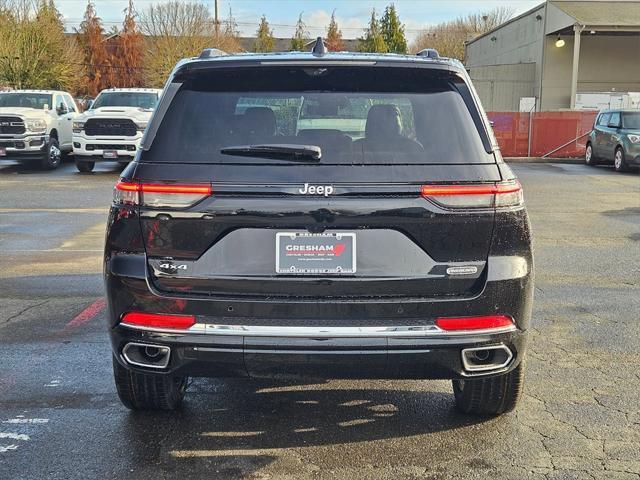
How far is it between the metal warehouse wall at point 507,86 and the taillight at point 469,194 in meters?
34.7

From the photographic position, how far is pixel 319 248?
9.77 ft

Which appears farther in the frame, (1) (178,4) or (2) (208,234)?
(1) (178,4)

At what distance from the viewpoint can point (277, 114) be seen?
3242 millimetres

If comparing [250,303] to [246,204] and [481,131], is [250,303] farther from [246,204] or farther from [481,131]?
[481,131]

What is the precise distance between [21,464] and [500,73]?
37349 mm

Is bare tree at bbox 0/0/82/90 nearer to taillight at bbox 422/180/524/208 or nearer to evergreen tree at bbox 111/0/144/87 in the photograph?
evergreen tree at bbox 111/0/144/87

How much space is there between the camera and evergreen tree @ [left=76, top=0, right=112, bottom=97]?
46.7m

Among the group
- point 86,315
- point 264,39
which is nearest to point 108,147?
point 86,315

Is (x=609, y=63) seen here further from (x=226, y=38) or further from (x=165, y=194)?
(x=165, y=194)

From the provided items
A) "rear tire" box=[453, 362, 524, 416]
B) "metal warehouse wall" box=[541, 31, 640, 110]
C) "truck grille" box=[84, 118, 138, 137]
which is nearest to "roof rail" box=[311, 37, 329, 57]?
"rear tire" box=[453, 362, 524, 416]

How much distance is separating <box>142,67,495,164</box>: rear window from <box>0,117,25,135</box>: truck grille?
15.7 meters

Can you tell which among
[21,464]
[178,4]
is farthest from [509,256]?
[178,4]

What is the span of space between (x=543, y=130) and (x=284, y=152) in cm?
2301

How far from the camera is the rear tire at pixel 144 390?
3605 mm
